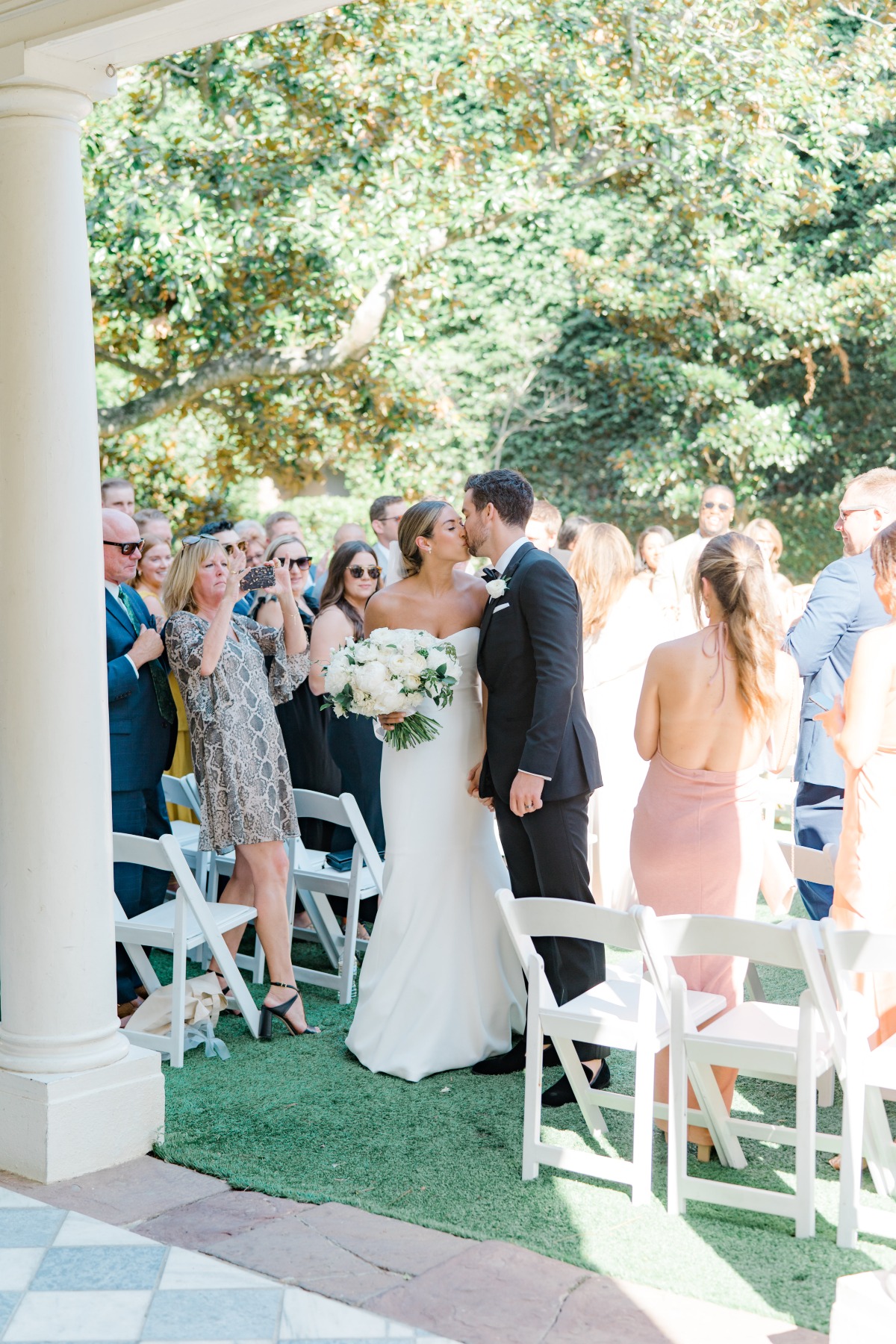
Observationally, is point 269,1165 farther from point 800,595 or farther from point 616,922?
point 800,595

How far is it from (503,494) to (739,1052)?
2128mm

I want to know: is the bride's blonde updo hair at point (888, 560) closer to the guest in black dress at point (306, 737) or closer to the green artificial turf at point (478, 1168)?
the green artificial turf at point (478, 1168)

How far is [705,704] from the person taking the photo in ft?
13.4

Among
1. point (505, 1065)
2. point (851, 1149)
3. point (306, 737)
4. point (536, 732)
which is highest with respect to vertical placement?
point (536, 732)

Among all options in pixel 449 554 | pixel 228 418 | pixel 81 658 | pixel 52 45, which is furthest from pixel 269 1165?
pixel 228 418

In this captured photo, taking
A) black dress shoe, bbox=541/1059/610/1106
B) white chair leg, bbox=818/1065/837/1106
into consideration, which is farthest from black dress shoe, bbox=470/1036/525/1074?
white chair leg, bbox=818/1065/837/1106

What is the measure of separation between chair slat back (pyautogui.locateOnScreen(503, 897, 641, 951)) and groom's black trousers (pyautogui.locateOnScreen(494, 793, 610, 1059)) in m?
0.86

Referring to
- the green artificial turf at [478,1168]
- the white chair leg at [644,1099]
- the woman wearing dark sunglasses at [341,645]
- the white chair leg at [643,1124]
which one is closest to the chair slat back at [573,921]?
the white chair leg at [644,1099]

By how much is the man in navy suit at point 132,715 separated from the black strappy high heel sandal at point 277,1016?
2.27 ft

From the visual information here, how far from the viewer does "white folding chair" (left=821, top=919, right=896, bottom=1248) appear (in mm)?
3234

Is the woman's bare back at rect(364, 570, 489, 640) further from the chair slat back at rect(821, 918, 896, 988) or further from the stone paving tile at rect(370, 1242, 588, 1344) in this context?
the stone paving tile at rect(370, 1242, 588, 1344)

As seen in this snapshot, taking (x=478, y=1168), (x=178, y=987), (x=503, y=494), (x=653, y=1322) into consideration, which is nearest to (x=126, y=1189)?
(x=478, y=1168)

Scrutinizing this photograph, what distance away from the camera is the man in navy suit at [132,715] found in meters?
5.16

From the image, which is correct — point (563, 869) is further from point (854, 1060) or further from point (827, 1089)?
A: point (854, 1060)
